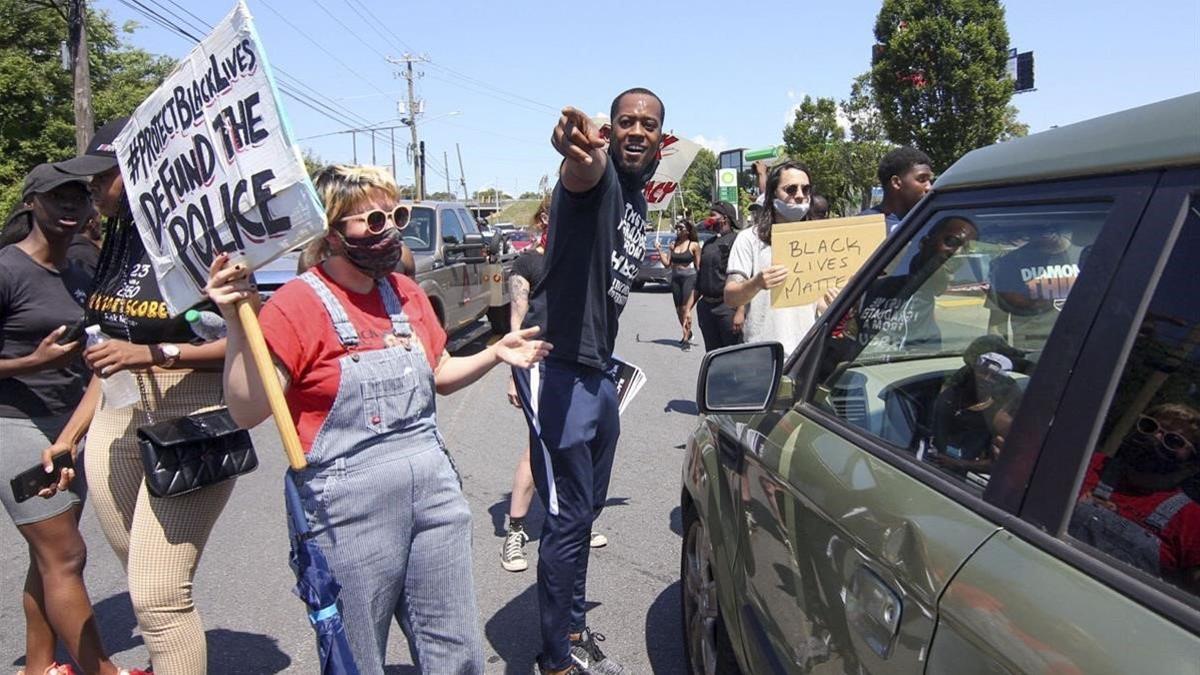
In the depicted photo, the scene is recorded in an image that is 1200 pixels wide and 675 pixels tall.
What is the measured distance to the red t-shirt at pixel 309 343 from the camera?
219 cm

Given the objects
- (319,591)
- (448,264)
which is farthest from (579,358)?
(448,264)

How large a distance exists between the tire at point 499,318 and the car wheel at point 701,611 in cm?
1033

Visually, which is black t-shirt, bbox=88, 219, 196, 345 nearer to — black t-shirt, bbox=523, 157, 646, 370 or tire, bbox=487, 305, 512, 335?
black t-shirt, bbox=523, 157, 646, 370

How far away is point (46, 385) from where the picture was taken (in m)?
3.12

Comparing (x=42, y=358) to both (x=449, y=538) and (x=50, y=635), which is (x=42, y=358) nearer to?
(x=50, y=635)

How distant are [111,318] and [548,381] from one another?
137 cm

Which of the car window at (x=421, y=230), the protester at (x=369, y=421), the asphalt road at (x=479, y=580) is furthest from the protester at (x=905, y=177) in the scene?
the car window at (x=421, y=230)

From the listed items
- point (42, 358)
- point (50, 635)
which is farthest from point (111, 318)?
point (50, 635)

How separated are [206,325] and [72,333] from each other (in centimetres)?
66

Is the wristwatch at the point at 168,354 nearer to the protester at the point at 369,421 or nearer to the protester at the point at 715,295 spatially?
the protester at the point at 369,421

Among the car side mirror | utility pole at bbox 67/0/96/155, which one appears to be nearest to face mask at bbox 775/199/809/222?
the car side mirror

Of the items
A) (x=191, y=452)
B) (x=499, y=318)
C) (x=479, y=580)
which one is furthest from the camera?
(x=499, y=318)

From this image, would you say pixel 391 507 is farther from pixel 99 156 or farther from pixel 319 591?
pixel 99 156

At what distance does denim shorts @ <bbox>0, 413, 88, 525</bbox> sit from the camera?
2.93 meters
